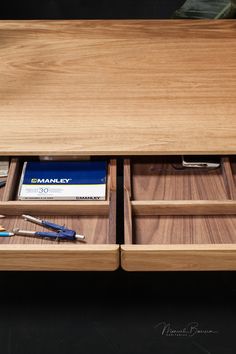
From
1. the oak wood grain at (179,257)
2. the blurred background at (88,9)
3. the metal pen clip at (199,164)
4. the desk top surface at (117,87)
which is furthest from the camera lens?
the blurred background at (88,9)

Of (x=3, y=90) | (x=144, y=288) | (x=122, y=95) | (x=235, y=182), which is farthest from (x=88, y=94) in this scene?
(x=144, y=288)

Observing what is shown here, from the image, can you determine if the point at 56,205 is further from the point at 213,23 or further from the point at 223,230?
the point at 213,23

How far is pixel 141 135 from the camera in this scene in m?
0.83

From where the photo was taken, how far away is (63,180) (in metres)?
0.91

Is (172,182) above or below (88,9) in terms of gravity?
below

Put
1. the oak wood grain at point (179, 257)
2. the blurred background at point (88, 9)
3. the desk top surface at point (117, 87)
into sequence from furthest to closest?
the blurred background at point (88, 9)
the desk top surface at point (117, 87)
the oak wood grain at point (179, 257)

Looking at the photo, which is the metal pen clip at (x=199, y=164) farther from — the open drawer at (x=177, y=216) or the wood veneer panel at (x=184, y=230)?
the wood veneer panel at (x=184, y=230)

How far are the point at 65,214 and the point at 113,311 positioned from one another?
315mm

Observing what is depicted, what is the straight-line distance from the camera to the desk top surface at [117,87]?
823 millimetres

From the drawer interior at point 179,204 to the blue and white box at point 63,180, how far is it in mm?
69

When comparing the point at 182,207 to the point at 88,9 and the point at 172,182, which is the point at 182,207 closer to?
the point at 172,182

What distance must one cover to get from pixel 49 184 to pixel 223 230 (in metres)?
0.38

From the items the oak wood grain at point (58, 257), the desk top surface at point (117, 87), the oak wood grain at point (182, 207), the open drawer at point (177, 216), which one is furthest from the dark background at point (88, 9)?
the oak wood grain at point (58, 257)

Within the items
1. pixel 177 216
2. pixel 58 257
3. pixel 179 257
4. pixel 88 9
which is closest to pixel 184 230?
pixel 177 216
